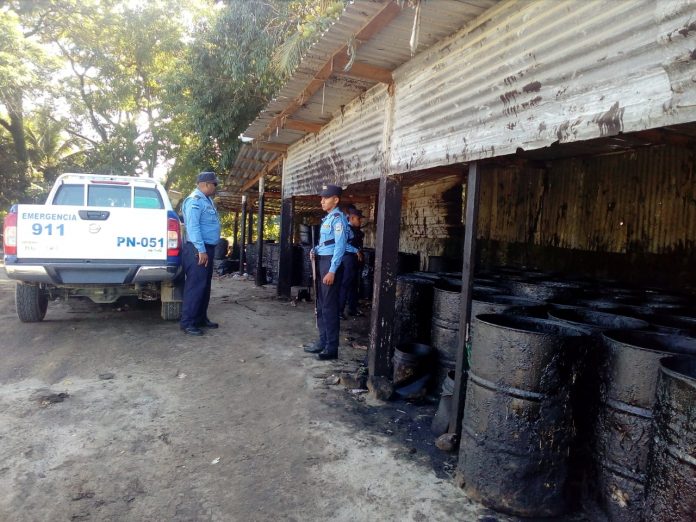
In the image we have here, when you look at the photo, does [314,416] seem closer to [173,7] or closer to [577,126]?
[577,126]

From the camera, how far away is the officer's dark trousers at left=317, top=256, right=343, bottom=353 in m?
5.16

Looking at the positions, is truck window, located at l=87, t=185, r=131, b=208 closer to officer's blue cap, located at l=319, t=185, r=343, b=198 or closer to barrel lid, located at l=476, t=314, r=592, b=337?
officer's blue cap, located at l=319, t=185, r=343, b=198

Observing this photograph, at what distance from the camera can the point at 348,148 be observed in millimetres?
5770

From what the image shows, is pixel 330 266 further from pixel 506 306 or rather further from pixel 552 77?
pixel 552 77

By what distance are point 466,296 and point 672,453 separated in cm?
160

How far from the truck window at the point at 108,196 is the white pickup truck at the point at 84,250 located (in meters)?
0.18

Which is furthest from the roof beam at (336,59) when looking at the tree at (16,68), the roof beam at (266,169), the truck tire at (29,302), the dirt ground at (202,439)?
the tree at (16,68)

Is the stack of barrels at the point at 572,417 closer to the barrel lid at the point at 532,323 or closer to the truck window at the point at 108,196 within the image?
the barrel lid at the point at 532,323

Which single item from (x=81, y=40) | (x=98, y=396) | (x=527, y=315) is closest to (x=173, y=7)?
(x=81, y=40)

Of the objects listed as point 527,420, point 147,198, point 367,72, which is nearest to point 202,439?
point 527,420

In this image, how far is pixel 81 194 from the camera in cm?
668

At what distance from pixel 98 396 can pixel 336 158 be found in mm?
4016

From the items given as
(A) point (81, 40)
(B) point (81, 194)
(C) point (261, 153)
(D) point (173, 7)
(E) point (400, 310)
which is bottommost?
(E) point (400, 310)

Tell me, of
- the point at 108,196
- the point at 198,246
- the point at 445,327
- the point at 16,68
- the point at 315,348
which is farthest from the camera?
the point at 16,68
